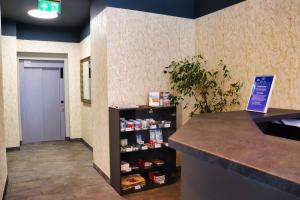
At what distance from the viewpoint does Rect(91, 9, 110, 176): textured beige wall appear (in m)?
3.64

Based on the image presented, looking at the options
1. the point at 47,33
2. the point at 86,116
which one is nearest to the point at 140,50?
the point at 86,116

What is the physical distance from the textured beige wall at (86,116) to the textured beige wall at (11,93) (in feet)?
4.83

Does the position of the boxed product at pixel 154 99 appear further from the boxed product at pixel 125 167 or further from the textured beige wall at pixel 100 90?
the boxed product at pixel 125 167

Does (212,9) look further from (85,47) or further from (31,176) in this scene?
(31,176)

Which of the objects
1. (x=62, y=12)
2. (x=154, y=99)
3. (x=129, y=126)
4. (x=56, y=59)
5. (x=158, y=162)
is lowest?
(x=158, y=162)

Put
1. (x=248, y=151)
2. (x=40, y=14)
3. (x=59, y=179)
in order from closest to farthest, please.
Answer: (x=248, y=151) < (x=59, y=179) < (x=40, y=14)

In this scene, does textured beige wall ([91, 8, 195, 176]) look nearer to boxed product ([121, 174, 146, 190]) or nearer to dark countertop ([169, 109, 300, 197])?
boxed product ([121, 174, 146, 190])

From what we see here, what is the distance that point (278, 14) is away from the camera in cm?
278

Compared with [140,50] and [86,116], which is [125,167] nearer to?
[140,50]

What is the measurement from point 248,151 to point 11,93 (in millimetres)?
5906

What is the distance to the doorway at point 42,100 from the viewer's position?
639cm

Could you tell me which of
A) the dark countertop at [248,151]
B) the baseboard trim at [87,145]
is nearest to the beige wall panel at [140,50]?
the dark countertop at [248,151]

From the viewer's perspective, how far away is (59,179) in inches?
155

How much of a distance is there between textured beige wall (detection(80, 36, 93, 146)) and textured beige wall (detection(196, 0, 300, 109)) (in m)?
2.98
